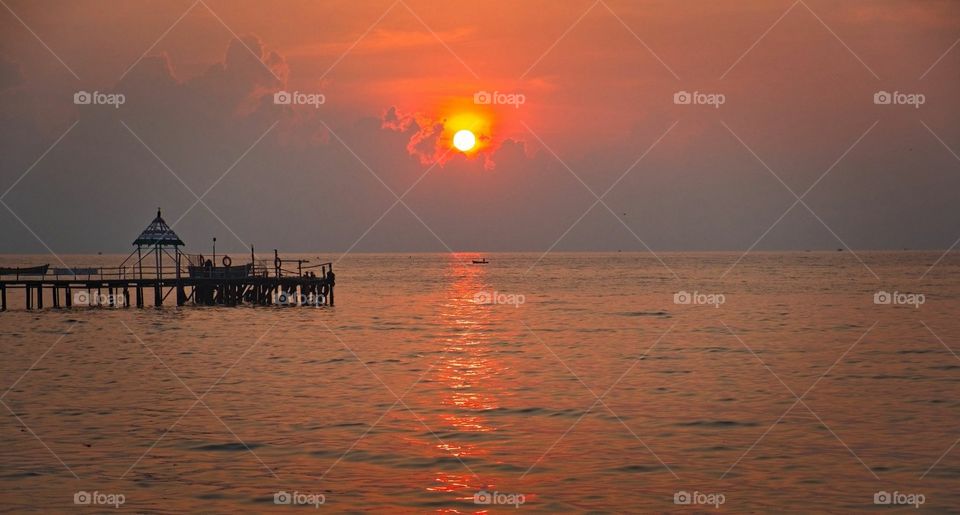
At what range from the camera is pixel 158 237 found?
6512 centimetres

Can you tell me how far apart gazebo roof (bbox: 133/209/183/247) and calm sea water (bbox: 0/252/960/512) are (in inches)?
542

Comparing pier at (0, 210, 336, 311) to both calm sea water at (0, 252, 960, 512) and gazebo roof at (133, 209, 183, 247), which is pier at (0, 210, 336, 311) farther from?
calm sea water at (0, 252, 960, 512)

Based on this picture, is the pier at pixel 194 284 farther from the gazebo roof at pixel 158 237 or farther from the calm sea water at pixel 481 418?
the calm sea water at pixel 481 418

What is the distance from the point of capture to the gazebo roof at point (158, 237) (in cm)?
6431

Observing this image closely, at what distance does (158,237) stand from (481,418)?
1859 inches

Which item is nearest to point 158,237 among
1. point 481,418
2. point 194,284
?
point 194,284

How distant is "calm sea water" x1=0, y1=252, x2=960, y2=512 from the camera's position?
55.7 ft

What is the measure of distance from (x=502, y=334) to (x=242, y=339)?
1324cm

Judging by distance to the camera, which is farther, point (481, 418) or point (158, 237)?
point (158, 237)

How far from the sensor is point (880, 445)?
810 inches

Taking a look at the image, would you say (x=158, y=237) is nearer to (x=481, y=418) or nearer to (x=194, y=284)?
(x=194, y=284)

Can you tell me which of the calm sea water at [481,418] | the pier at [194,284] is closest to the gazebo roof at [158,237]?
the pier at [194,284]

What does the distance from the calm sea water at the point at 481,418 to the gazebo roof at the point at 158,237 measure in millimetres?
13756

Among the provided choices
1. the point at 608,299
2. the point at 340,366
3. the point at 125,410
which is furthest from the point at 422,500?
the point at 608,299
